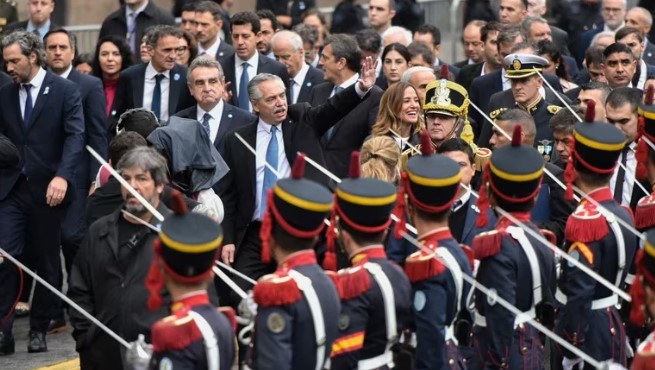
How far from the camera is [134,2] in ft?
53.0

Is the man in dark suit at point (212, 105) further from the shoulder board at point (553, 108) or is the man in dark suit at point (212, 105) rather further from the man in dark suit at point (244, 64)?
the shoulder board at point (553, 108)

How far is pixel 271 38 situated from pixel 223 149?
4.28m

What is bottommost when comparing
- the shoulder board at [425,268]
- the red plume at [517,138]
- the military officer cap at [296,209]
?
the shoulder board at [425,268]

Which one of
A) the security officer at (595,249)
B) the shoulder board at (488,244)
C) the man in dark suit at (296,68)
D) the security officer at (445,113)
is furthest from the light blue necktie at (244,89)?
the shoulder board at (488,244)

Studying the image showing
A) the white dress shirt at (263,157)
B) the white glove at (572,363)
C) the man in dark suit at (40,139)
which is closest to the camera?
the white glove at (572,363)

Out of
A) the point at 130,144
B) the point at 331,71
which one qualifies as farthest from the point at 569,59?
the point at 130,144

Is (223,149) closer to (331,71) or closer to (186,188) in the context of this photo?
(186,188)

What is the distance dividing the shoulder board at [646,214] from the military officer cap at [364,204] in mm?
2597

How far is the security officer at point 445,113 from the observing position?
448 inches

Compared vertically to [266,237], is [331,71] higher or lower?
lower

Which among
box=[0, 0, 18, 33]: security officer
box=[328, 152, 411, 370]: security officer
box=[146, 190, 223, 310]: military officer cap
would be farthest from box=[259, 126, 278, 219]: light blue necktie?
box=[0, 0, 18, 33]: security officer

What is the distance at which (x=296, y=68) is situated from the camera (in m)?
14.9

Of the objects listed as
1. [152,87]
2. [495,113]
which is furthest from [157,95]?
[495,113]

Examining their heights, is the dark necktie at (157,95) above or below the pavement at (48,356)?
above
